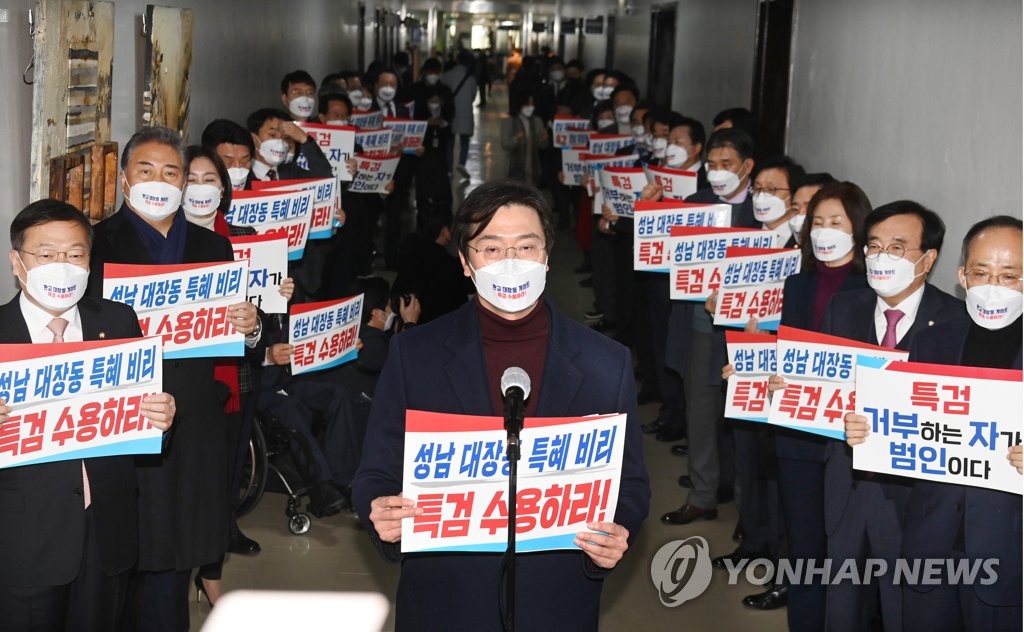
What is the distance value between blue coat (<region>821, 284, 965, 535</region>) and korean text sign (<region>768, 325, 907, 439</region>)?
4.4 inches

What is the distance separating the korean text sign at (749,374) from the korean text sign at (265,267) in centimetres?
196

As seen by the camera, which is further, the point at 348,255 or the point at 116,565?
the point at 348,255

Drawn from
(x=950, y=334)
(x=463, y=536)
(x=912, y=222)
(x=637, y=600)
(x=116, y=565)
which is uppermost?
(x=912, y=222)

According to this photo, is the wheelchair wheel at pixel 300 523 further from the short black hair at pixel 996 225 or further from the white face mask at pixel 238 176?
the short black hair at pixel 996 225

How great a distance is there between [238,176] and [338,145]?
10.2 feet

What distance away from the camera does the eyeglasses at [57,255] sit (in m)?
3.68

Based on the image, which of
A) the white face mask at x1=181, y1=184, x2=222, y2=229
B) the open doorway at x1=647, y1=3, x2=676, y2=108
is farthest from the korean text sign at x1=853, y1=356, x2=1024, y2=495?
the open doorway at x1=647, y1=3, x2=676, y2=108

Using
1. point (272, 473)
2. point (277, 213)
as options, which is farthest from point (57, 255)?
point (272, 473)

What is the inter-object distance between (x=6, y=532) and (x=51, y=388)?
456 millimetres

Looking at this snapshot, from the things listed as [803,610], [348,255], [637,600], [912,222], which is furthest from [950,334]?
[348,255]

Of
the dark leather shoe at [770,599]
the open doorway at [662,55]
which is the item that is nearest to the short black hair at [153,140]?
the dark leather shoe at [770,599]

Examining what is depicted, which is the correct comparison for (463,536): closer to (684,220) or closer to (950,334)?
(950,334)

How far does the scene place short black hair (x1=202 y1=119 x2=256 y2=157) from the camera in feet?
21.4

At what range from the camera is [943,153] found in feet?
19.0
